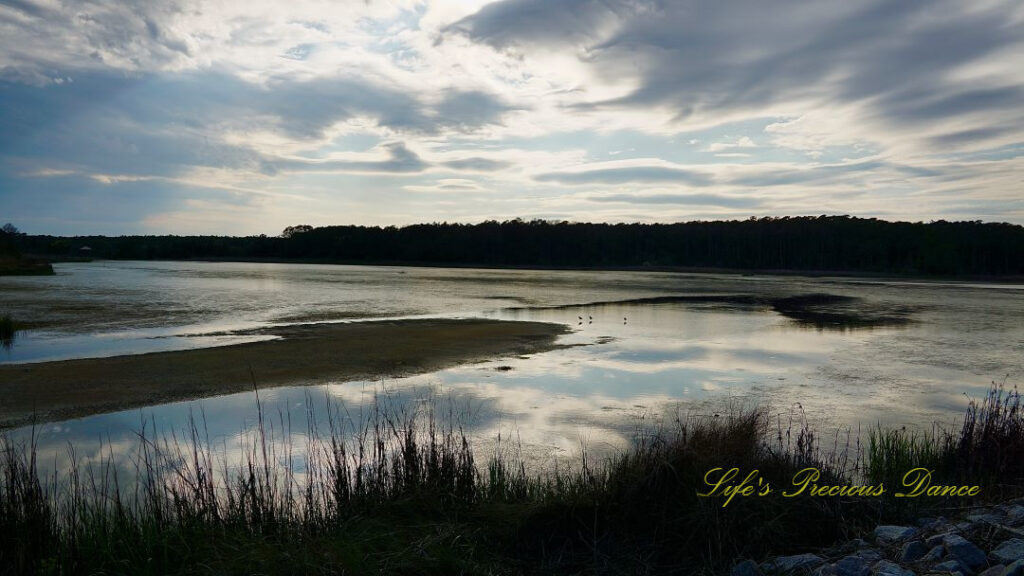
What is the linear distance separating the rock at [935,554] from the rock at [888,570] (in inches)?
6.7

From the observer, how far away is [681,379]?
14070 millimetres

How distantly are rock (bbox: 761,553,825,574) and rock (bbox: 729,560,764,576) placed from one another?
0.22ft

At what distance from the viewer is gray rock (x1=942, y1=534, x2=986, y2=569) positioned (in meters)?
3.76

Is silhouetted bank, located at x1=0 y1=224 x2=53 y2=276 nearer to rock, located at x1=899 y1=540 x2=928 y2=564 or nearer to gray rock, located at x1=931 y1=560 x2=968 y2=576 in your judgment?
rock, located at x1=899 y1=540 x2=928 y2=564

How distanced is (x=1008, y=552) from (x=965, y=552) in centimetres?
22

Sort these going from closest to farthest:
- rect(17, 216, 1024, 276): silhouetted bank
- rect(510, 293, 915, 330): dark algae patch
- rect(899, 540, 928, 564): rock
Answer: rect(899, 540, 928, 564): rock
rect(510, 293, 915, 330): dark algae patch
rect(17, 216, 1024, 276): silhouetted bank

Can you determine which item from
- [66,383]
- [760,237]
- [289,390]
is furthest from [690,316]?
[760,237]

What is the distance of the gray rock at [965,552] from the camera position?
3763 mm

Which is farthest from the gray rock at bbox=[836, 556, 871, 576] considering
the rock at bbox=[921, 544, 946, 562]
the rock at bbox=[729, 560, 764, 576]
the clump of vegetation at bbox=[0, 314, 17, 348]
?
the clump of vegetation at bbox=[0, 314, 17, 348]

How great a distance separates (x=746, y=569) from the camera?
4.35 m

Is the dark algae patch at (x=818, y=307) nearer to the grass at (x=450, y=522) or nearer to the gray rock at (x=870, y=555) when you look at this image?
the grass at (x=450, y=522)

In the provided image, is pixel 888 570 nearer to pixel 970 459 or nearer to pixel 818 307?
pixel 970 459

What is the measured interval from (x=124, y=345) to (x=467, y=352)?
31.1 feet

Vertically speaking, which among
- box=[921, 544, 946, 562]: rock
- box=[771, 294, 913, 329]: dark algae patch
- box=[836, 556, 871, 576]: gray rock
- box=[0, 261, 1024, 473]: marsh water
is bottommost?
box=[771, 294, 913, 329]: dark algae patch
